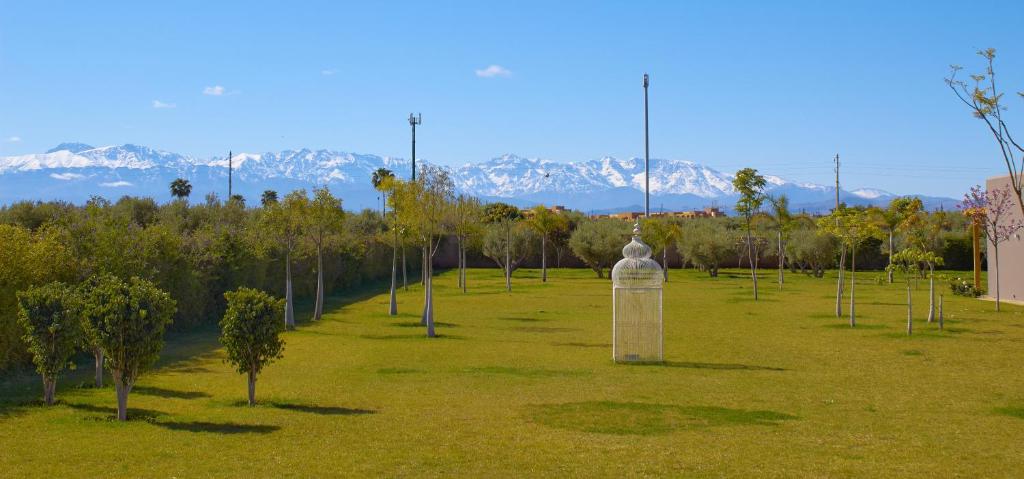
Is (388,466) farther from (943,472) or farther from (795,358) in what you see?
(795,358)

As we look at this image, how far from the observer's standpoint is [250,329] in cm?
1447

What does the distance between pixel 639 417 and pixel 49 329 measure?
921 cm

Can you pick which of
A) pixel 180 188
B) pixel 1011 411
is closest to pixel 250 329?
pixel 1011 411

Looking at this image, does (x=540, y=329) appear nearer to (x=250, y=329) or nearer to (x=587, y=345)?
(x=587, y=345)

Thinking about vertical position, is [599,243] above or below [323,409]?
above

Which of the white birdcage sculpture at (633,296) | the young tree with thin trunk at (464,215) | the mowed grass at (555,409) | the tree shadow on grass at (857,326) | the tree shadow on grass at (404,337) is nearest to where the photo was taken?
the mowed grass at (555,409)

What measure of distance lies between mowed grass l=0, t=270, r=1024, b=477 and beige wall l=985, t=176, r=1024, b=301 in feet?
30.5

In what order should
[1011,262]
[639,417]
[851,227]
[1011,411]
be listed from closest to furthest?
[639,417], [1011,411], [851,227], [1011,262]

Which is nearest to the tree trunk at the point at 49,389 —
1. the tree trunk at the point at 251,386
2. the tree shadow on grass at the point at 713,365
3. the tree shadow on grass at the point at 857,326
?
the tree trunk at the point at 251,386

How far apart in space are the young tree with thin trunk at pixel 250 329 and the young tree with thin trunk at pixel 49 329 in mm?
2452

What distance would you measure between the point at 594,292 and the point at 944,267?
3622 cm

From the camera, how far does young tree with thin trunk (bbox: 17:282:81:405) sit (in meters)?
14.7

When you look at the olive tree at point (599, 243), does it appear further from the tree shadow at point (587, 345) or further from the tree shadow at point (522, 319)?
the tree shadow at point (587, 345)

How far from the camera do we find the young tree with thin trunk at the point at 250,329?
14398 millimetres
